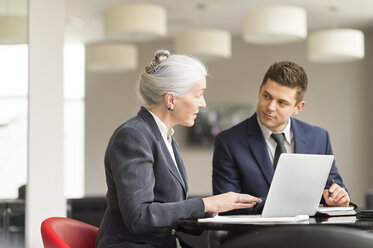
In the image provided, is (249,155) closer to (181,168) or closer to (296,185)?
(181,168)

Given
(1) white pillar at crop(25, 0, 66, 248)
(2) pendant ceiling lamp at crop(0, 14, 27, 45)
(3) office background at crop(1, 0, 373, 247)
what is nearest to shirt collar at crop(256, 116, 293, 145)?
(1) white pillar at crop(25, 0, 66, 248)

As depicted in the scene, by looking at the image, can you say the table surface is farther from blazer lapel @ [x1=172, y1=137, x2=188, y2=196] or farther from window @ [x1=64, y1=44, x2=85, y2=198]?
window @ [x1=64, y1=44, x2=85, y2=198]

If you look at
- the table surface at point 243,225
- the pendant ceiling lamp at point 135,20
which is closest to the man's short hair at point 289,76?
the table surface at point 243,225

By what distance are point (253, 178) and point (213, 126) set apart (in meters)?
8.05

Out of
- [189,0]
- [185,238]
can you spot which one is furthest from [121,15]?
[185,238]

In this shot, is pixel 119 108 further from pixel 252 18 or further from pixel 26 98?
pixel 26 98

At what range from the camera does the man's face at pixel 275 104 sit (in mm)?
3098

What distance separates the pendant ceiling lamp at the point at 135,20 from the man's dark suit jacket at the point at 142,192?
4217mm

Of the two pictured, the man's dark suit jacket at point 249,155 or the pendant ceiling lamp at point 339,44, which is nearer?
the man's dark suit jacket at point 249,155

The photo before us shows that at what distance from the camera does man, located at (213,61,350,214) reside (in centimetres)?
310

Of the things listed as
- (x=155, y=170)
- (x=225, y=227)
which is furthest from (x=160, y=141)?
(x=225, y=227)

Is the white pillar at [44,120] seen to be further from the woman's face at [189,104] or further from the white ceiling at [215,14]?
the white ceiling at [215,14]

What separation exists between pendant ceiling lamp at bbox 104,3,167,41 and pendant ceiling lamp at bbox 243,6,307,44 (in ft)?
3.01

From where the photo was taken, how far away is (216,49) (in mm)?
7590
